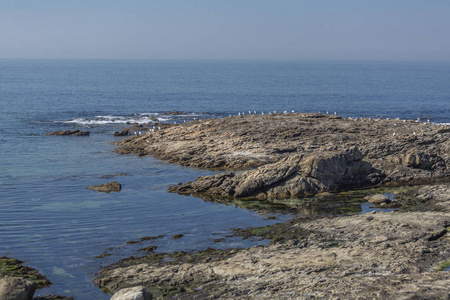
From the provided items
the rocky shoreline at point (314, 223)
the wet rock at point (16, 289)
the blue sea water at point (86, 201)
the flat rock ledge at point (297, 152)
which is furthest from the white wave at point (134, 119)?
the wet rock at point (16, 289)

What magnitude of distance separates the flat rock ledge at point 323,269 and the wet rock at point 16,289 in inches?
125

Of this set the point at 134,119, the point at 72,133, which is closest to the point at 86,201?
the point at 72,133

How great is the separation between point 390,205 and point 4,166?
3296 cm

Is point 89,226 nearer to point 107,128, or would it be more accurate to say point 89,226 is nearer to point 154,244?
point 154,244

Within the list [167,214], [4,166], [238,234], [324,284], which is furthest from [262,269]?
[4,166]

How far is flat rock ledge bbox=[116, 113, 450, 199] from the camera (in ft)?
127

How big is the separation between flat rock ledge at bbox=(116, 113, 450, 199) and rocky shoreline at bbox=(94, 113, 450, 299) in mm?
96

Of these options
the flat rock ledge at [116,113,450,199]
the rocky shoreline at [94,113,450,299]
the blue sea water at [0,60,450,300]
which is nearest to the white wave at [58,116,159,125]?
the blue sea water at [0,60,450,300]

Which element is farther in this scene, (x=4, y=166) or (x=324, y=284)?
(x=4, y=166)

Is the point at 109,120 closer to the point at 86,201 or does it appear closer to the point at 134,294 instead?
the point at 86,201

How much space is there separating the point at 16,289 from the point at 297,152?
105 feet

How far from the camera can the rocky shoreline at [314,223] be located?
20734 millimetres

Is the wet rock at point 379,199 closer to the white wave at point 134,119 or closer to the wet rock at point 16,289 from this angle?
the wet rock at point 16,289

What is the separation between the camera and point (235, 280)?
21.9 m
